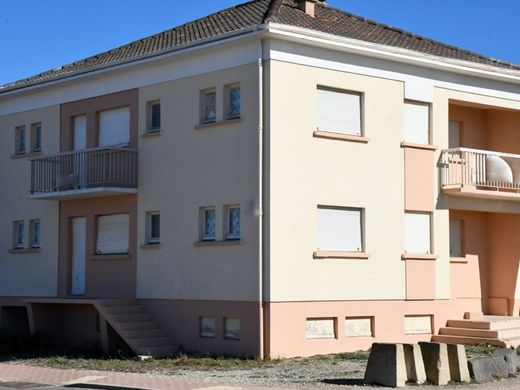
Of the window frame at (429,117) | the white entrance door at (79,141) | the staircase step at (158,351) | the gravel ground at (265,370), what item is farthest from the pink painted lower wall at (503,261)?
the white entrance door at (79,141)

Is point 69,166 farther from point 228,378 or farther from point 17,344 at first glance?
point 228,378

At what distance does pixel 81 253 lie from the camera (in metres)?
27.5

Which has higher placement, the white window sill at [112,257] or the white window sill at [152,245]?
the white window sill at [152,245]

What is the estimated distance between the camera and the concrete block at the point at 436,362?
57.0ft

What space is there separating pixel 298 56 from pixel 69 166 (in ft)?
24.8

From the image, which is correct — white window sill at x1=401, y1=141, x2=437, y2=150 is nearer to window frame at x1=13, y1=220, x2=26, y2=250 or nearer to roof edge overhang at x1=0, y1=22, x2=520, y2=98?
roof edge overhang at x1=0, y1=22, x2=520, y2=98

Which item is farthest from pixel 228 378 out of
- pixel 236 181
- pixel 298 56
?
pixel 298 56

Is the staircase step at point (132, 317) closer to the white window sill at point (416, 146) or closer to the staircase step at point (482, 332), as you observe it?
the staircase step at point (482, 332)

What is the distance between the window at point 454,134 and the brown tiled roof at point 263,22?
1835 millimetres

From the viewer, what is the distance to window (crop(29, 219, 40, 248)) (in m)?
29.0

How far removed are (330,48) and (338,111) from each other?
1.51 metres

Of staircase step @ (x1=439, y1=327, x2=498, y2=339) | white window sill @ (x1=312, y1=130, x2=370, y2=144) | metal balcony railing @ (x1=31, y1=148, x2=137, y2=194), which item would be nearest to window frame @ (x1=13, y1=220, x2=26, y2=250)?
metal balcony railing @ (x1=31, y1=148, x2=137, y2=194)

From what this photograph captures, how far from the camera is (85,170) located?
86.0 ft

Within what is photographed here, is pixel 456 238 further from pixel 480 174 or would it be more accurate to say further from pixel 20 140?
pixel 20 140
